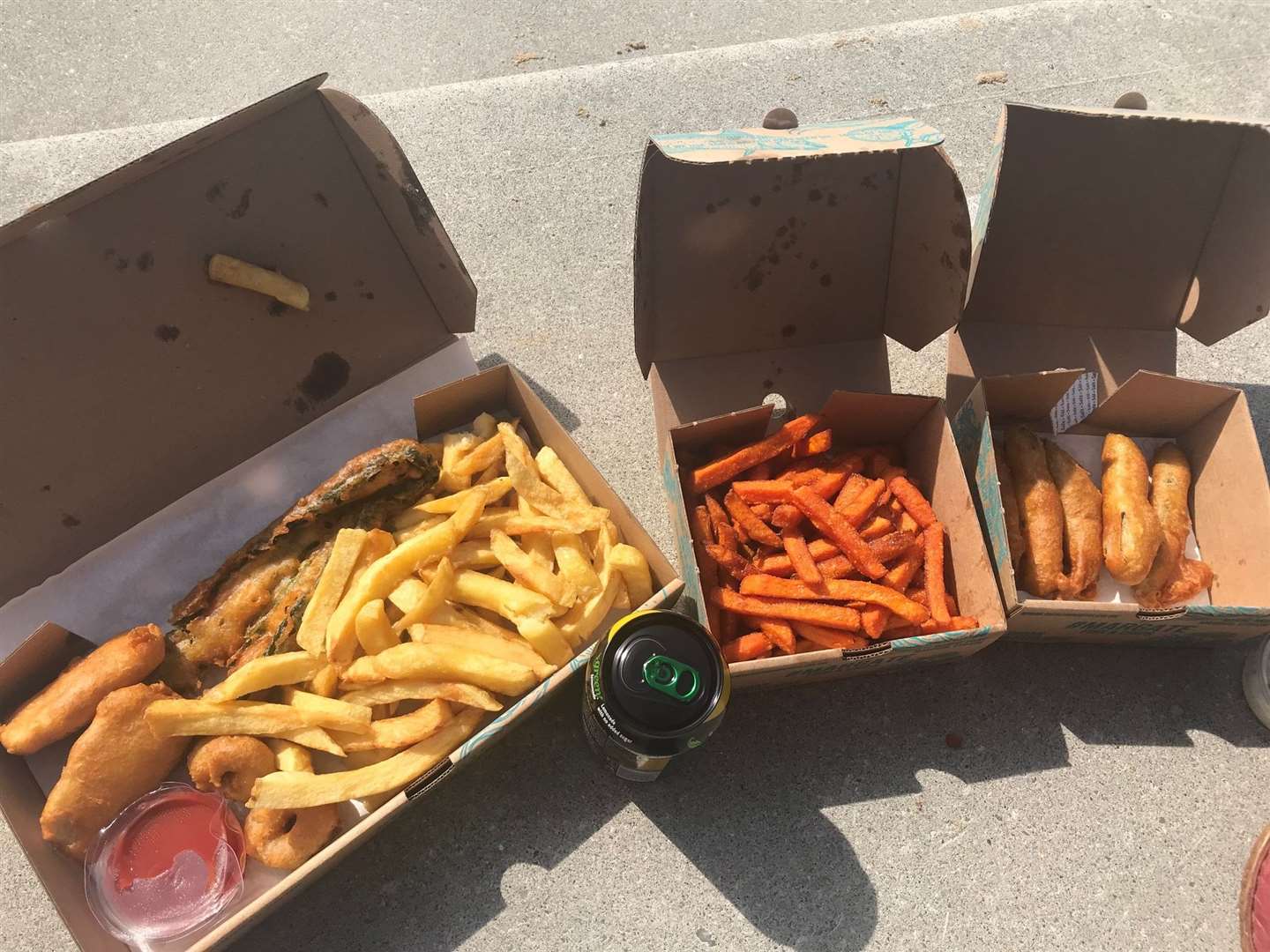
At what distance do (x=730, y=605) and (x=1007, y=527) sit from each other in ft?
2.88

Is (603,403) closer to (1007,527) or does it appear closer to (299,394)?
(299,394)

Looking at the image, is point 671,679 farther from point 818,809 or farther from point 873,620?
point 818,809

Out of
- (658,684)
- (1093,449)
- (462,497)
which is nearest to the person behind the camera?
(658,684)

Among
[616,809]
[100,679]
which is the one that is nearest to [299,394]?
[100,679]


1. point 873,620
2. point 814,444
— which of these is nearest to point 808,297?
point 814,444

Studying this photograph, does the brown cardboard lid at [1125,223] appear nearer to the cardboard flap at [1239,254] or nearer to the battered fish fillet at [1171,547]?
the cardboard flap at [1239,254]

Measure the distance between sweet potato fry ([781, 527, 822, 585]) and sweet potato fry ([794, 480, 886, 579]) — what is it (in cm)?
8

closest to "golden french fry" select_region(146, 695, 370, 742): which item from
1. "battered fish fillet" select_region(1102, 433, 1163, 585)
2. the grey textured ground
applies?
the grey textured ground

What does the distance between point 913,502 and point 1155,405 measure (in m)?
0.96

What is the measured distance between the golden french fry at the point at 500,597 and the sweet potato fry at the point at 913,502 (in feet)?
3.72

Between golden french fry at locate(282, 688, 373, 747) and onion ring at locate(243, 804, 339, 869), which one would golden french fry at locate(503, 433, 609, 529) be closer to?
golden french fry at locate(282, 688, 373, 747)

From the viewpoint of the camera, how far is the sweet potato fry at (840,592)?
7.43 ft

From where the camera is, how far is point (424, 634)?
2.06 metres

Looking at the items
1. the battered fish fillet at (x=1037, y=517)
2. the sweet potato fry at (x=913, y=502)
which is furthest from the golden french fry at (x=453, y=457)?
the battered fish fillet at (x=1037, y=517)
